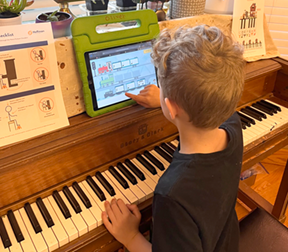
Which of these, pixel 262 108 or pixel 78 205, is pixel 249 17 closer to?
pixel 262 108

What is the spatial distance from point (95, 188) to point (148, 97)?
1.31 feet

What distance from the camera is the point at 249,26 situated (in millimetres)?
1584

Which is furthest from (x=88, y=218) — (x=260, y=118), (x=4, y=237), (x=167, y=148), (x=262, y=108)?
(x=262, y=108)

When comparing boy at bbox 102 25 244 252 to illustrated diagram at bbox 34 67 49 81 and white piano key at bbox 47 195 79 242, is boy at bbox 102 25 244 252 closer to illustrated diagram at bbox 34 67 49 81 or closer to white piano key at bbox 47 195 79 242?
white piano key at bbox 47 195 79 242

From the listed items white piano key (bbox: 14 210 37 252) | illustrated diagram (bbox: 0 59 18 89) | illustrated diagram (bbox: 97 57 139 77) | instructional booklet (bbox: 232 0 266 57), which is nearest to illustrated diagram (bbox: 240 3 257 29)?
instructional booklet (bbox: 232 0 266 57)

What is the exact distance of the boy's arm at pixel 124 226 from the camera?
0.95 m

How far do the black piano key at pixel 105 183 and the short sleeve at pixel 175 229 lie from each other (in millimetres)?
283

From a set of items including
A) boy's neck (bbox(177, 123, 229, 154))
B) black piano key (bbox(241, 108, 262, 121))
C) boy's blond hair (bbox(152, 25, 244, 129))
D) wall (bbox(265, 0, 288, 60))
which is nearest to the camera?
boy's blond hair (bbox(152, 25, 244, 129))

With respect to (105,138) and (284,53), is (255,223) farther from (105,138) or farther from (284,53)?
(284,53)

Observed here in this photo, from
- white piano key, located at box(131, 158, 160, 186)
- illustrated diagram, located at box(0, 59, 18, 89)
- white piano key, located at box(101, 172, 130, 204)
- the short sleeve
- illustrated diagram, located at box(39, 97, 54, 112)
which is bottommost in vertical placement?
white piano key, located at box(101, 172, 130, 204)

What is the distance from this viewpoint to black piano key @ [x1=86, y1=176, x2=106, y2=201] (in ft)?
3.35

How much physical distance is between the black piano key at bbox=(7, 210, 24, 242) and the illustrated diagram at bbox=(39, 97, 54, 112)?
0.35m

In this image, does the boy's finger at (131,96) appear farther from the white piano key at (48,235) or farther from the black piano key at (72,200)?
the white piano key at (48,235)

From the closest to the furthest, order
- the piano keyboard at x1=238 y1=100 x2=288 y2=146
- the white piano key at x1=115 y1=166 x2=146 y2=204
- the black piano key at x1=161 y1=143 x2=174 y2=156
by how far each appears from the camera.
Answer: the white piano key at x1=115 y1=166 x2=146 y2=204, the black piano key at x1=161 y1=143 x2=174 y2=156, the piano keyboard at x1=238 y1=100 x2=288 y2=146
